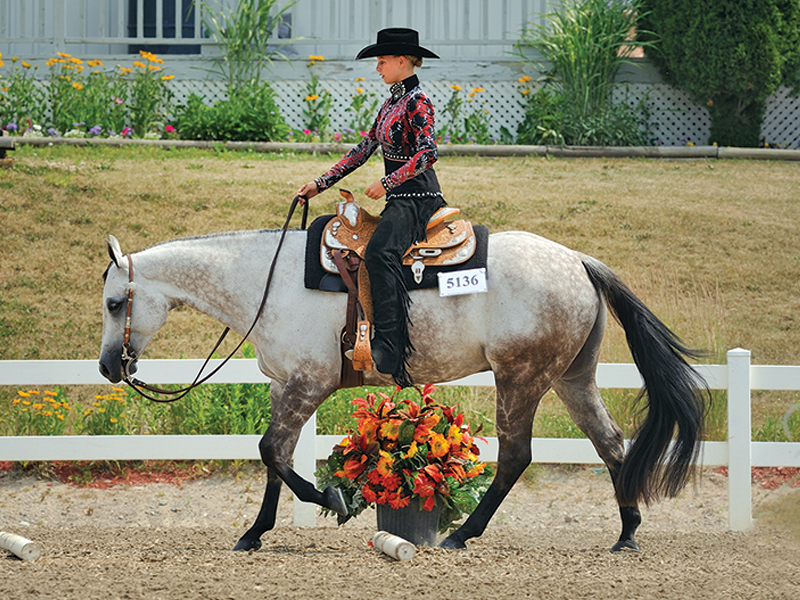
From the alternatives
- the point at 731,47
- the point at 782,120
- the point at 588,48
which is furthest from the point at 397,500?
the point at 782,120

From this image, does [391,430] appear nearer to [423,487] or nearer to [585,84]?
[423,487]

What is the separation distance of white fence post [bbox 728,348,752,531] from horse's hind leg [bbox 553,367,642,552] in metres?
1.00

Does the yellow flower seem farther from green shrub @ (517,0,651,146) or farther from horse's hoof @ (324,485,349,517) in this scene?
green shrub @ (517,0,651,146)

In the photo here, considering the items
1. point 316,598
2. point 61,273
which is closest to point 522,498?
point 316,598

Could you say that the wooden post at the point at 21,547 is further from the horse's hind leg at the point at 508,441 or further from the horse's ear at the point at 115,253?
the horse's hind leg at the point at 508,441

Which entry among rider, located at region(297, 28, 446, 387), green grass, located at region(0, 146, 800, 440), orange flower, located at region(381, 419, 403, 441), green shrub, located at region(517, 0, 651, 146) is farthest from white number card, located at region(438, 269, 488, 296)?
green shrub, located at region(517, 0, 651, 146)

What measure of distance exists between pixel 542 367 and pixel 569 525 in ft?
5.49

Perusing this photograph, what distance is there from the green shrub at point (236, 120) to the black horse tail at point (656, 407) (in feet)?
29.2

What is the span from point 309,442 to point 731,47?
9727 mm

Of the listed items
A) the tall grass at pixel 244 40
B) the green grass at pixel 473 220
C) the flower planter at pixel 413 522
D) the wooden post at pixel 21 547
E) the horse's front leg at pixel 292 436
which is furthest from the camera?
the tall grass at pixel 244 40

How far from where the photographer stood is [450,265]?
4.22 m

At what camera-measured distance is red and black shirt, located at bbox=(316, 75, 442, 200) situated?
420cm

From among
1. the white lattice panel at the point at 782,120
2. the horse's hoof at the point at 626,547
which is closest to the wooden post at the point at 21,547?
the horse's hoof at the point at 626,547

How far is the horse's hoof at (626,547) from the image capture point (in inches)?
171
